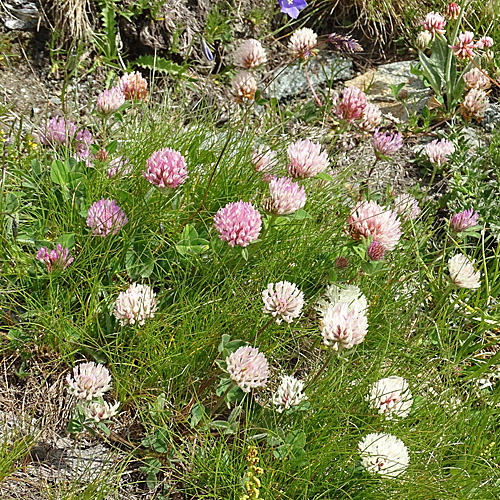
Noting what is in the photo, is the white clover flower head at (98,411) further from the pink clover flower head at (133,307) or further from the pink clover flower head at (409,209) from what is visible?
the pink clover flower head at (409,209)

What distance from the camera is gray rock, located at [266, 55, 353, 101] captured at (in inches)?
144

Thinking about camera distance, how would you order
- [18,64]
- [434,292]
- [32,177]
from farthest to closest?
1. [18,64]
2. [434,292]
3. [32,177]

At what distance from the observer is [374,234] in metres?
1.92

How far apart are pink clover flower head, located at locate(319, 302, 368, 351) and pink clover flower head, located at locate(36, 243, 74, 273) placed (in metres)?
0.80

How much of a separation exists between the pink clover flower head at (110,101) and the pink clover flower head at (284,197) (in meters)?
0.66

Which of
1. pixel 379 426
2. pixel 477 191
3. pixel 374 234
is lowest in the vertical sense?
pixel 379 426

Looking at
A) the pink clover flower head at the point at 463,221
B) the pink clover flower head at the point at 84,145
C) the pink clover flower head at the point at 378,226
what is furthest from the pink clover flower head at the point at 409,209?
the pink clover flower head at the point at 84,145

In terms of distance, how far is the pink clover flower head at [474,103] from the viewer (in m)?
3.15

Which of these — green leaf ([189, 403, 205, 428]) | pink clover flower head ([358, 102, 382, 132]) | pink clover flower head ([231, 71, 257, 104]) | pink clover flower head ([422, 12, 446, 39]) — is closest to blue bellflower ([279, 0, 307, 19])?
pink clover flower head ([231, 71, 257, 104])

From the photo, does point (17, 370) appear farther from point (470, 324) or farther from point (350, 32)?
point (350, 32)

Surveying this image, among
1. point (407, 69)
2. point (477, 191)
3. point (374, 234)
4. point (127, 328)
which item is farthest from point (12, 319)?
point (407, 69)

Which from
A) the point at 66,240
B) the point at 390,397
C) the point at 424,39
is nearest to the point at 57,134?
the point at 66,240

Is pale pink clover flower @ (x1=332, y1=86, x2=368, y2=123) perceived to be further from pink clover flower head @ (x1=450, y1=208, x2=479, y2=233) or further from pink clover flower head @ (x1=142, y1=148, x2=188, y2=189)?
pink clover flower head @ (x1=142, y1=148, x2=188, y2=189)

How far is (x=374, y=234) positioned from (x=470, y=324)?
2.89ft
